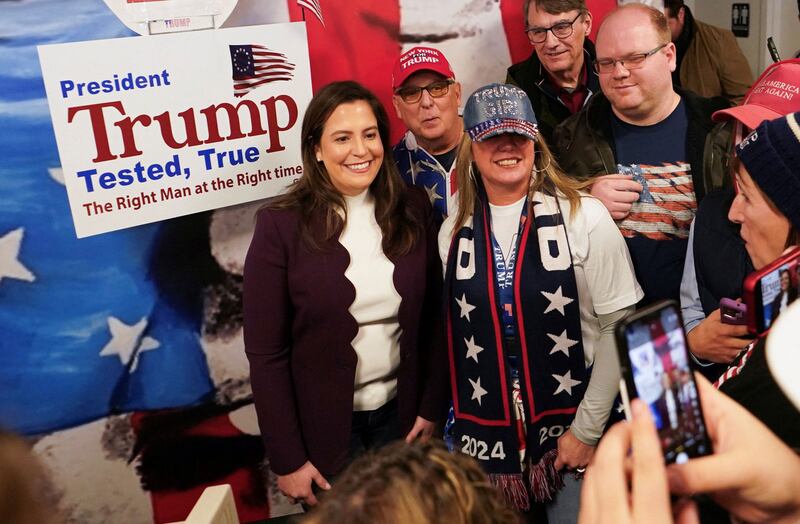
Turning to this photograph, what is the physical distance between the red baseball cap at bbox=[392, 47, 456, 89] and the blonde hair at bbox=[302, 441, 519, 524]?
5.83 feet

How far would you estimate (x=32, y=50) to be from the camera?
7.22ft

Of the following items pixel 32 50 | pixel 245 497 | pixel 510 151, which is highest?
pixel 32 50

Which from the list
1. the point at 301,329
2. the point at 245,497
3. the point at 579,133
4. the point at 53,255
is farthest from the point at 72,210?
the point at 579,133

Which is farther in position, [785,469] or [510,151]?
[510,151]

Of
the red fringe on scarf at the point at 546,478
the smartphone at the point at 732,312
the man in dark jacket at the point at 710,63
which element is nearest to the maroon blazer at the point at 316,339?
the red fringe on scarf at the point at 546,478

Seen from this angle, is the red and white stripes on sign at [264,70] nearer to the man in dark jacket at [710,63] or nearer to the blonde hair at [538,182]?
the blonde hair at [538,182]

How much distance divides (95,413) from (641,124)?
1986 millimetres

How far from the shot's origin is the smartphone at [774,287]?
1048mm

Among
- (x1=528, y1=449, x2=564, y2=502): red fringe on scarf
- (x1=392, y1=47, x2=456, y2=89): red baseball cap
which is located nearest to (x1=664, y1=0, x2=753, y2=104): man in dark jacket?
(x1=392, y1=47, x2=456, y2=89): red baseball cap

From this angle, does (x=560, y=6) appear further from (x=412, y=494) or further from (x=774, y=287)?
(x=412, y=494)

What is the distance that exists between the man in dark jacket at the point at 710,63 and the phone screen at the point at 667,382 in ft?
9.18

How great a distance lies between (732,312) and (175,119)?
1.78 metres

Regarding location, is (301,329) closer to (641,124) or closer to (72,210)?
(72,210)

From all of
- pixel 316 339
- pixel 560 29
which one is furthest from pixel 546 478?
pixel 560 29
